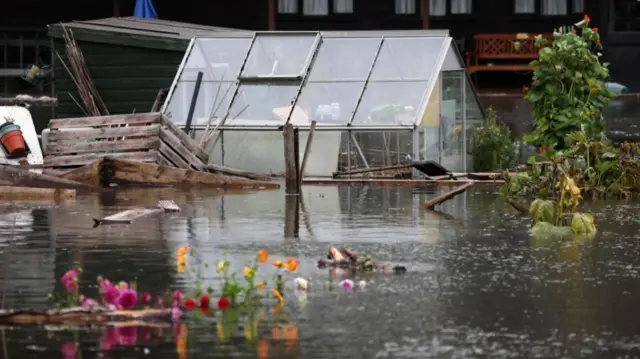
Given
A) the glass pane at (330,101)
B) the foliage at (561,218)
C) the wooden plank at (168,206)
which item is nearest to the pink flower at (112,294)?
the foliage at (561,218)

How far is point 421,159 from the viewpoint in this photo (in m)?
22.5

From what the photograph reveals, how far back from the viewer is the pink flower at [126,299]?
11289mm

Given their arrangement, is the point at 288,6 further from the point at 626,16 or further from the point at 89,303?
the point at 89,303

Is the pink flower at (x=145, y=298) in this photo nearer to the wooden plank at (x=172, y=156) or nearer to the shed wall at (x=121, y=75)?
the wooden plank at (x=172, y=156)

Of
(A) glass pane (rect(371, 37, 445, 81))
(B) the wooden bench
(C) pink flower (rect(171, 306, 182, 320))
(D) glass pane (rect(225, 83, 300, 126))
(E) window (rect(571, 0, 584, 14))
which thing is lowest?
(C) pink flower (rect(171, 306, 182, 320))

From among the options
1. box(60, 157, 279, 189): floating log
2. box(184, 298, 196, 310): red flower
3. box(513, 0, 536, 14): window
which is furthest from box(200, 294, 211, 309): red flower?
box(513, 0, 536, 14): window

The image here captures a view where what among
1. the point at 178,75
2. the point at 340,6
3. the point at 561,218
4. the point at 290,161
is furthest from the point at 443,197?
the point at 340,6

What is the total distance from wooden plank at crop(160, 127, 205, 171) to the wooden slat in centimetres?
15

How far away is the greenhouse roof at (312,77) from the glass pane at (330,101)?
0.01 meters

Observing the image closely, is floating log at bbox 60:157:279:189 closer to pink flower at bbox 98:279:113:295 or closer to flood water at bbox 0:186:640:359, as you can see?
flood water at bbox 0:186:640:359

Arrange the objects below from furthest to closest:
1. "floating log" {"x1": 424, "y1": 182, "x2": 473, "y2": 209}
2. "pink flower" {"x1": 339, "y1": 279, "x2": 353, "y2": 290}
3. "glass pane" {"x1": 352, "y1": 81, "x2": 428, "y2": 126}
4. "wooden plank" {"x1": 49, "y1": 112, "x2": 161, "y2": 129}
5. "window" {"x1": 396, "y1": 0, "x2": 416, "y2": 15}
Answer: "window" {"x1": 396, "y1": 0, "x2": 416, "y2": 15} → "glass pane" {"x1": 352, "y1": 81, "x2": 428, "y2": 126} → "wooden plank" {"x1": 49, "y1": 112, "x2": 161, "y2": 129} → "floating log" {"x1": 424, "y1": 182, "x2": 473, "y2": 209} → "pink flower" {"x1": 339, "y1": 279, "x2": 353, "y2": 290}

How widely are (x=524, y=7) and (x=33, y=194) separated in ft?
94.4

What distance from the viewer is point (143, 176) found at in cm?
2127

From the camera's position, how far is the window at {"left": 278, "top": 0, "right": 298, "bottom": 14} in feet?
150
